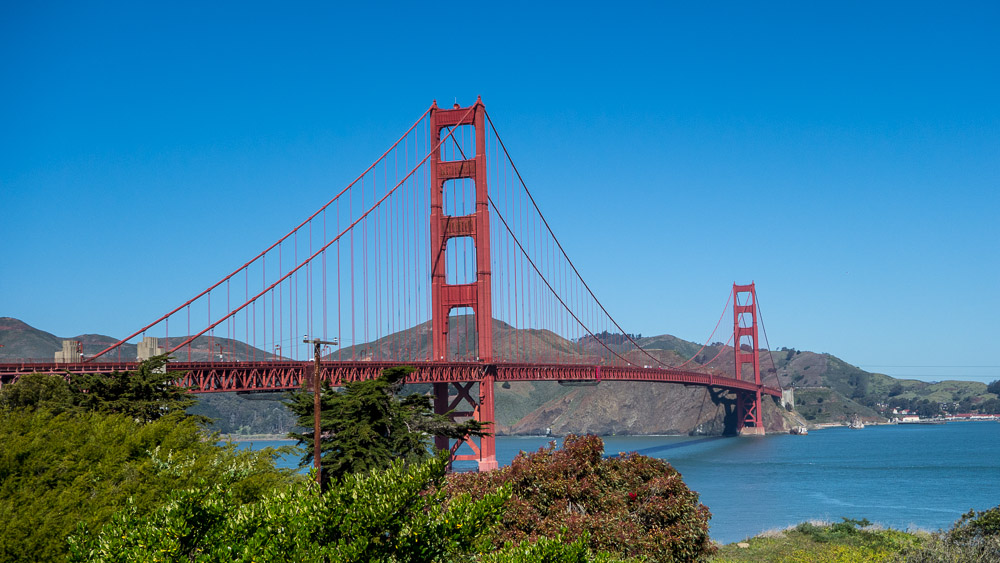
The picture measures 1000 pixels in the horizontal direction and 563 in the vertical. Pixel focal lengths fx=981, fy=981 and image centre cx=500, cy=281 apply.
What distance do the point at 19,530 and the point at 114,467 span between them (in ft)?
14.1

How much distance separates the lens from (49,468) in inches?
765

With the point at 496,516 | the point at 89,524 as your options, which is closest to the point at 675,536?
the point at 496,516

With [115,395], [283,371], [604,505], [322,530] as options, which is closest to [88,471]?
[322,530]

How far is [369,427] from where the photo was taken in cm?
2567

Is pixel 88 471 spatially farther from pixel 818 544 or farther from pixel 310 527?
pixel 818 544

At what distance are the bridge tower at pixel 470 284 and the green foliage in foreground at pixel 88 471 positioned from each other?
98.8 feet

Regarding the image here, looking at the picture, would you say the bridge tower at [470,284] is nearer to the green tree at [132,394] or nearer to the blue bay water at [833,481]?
the blue bay water at [833,481]

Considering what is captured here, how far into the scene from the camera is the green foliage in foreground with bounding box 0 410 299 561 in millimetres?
16156

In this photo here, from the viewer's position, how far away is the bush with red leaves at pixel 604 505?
768 inches

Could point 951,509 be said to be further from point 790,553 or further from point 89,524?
point 89,524

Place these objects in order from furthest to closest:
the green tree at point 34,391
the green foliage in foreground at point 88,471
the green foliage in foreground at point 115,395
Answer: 1. the green tree at point 34,391
2. the green foliage in foreground at point 115,395
3. the green foliage in foreground at point 88,471

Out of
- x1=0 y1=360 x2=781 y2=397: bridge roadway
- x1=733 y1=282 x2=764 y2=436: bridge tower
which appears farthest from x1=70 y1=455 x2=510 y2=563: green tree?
x1=733 y1=282 x2=764 y2=436: bridge tower

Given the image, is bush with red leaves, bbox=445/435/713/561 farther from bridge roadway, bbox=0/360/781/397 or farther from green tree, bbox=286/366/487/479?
bridge roadway, bbox=0/360/781/397

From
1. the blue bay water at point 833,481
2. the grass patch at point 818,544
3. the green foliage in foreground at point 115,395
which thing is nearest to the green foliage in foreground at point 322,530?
the green foliage in foreground at point 115,395
